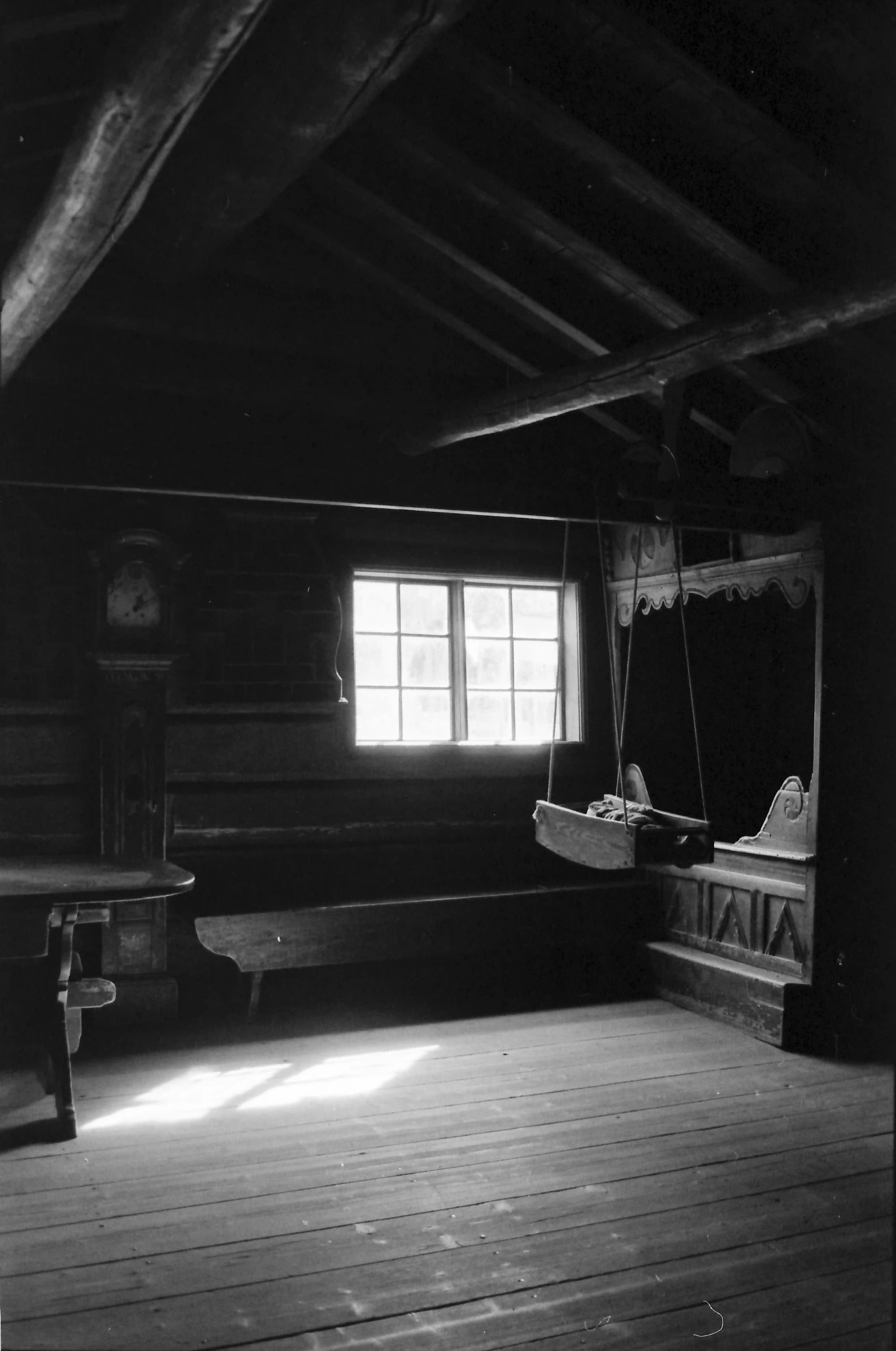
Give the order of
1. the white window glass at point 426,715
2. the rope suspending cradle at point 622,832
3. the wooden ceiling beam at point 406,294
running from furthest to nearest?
1. the white window glass at point 426,715
2. the wooden ceiling beam at point 406,294
3. the rope suspending cradle at point 622,832

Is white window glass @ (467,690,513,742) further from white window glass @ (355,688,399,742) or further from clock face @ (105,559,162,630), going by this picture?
clock face @ (105,559,162,630)

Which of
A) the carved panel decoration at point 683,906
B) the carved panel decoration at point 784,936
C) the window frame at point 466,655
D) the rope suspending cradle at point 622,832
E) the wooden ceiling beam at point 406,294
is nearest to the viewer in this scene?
the rope suspending cradle at point 622,832

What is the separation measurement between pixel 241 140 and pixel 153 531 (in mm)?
2694

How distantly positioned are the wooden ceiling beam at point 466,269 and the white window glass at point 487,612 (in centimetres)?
169

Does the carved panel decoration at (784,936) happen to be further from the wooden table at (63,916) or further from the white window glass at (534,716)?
the wooden table at (63,916)

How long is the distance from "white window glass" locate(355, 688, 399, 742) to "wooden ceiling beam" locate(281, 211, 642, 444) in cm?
214

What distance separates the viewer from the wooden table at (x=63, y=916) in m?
4.35

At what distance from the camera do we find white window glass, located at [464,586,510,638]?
23.9ft

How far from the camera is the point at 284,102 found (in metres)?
3.38

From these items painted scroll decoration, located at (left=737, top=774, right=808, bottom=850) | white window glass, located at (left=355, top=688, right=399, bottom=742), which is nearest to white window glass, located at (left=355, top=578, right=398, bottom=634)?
white window glass, located at (left=355, top=688, right=399, bottom=742)

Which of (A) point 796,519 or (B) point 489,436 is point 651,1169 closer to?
(A) point 796,519

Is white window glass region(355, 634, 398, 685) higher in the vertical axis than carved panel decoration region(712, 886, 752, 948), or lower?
higher

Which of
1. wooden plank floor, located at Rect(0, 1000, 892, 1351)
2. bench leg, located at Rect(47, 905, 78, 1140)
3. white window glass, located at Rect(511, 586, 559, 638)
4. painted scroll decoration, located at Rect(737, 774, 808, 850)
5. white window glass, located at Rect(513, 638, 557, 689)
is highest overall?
white window glass, located at Rect(511, 586, 559, 638)

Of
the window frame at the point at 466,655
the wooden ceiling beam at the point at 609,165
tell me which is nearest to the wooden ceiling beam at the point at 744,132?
the wooden ceiling beam at the point at 609,165
